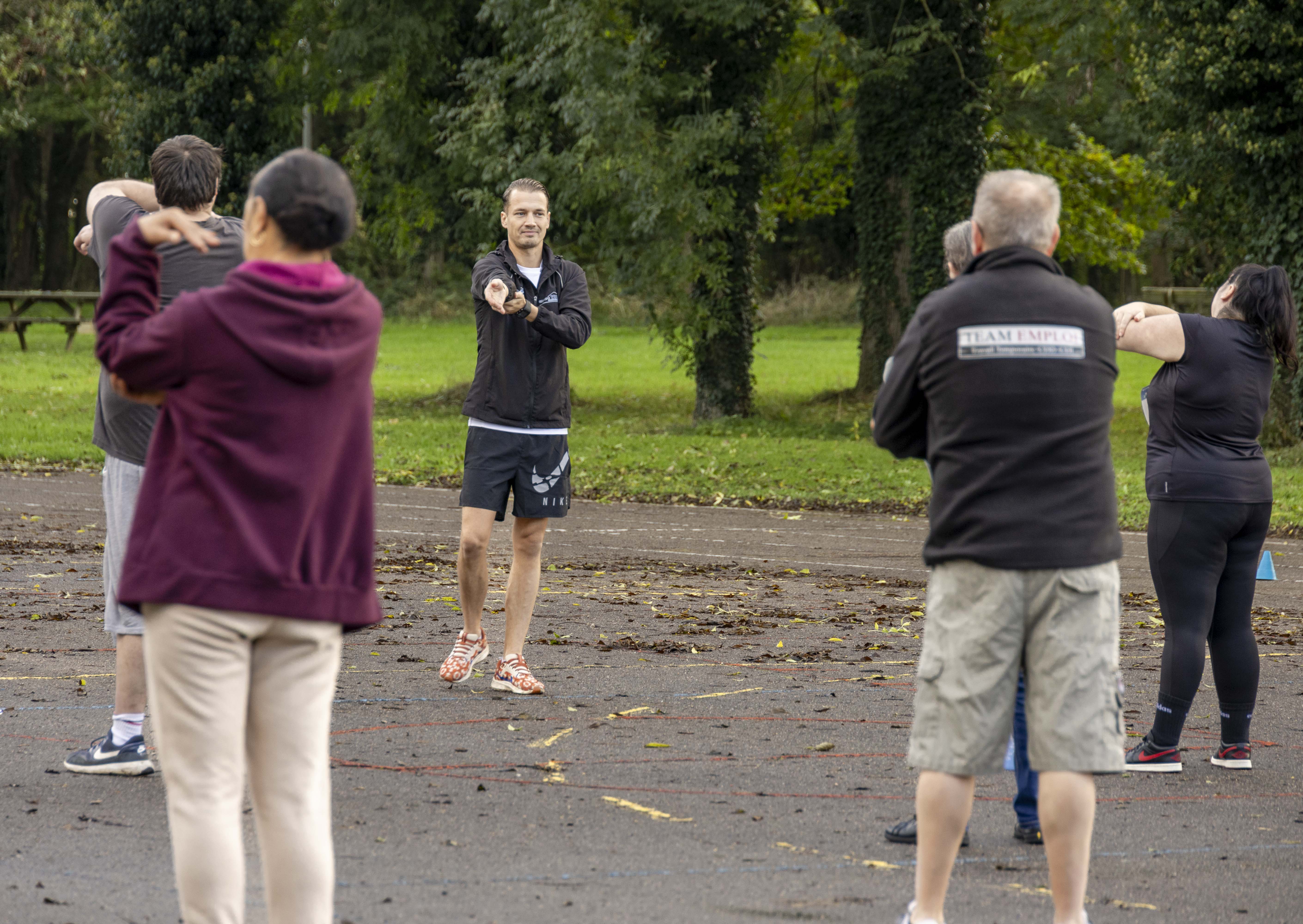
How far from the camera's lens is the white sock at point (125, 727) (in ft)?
18.0

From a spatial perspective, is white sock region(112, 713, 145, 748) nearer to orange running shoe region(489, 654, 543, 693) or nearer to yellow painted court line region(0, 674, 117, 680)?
yellow painted court line region(0, 674, 117, 680)

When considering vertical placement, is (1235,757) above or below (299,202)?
below

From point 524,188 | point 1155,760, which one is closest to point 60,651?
point 524,188

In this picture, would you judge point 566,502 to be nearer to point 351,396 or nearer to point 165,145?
point 165,145

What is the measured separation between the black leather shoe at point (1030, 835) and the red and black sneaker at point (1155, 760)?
42.6 inches

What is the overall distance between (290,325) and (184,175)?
7.68ft

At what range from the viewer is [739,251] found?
932 inches

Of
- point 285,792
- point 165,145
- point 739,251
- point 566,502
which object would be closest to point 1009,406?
point 285,792

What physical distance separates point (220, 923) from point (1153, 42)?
63.9 feet

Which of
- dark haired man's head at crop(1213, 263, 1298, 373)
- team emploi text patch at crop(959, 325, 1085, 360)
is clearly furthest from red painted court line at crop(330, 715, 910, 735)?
team emploi text patch at crop(959, 325, 1085, 360)

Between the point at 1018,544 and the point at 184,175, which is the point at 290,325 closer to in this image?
the point at 1018,544

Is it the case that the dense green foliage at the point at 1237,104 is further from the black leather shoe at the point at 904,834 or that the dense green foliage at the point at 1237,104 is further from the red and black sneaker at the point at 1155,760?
the black leather shoe at the point at 904,834

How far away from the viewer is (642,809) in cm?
519

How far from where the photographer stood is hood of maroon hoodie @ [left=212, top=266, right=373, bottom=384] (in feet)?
10.2
